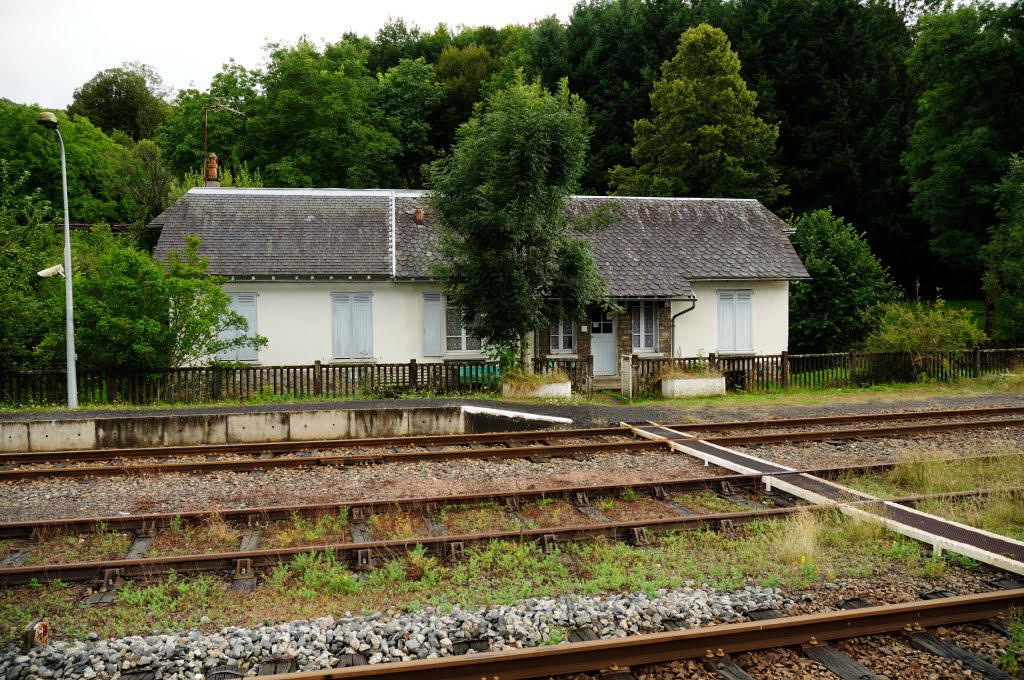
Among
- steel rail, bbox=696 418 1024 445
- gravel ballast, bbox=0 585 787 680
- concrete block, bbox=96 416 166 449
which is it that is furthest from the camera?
concrete block, bbox=96 416 166 449

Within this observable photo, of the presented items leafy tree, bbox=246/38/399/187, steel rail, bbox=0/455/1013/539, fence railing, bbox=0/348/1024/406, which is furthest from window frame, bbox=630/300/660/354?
leafy tree, bbox=246/38/399/187

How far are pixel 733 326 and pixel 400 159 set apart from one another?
30.0 m

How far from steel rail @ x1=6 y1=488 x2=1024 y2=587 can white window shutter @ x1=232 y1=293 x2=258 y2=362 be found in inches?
613

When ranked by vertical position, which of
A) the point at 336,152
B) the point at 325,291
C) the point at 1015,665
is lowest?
the point at 1015,665

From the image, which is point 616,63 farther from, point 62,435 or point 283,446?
point 62,435

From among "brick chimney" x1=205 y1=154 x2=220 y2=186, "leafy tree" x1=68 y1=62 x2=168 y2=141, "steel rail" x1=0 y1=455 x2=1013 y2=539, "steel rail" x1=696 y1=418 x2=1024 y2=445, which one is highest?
"leafy tree" x1=68 y1=62 x2=168 y2=141

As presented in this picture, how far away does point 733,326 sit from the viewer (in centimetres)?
2581

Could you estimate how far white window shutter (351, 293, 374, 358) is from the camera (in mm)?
23141

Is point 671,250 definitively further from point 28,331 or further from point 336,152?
point 336,152

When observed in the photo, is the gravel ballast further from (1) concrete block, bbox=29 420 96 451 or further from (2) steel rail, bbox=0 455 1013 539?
(1) concrete block, bbox=29 420 96 451

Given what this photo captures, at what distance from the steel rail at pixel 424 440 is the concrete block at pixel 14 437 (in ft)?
3.12

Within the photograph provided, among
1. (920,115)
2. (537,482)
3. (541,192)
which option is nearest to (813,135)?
(920,115)

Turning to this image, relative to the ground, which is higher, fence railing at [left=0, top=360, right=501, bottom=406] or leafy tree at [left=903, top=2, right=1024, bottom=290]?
leafy tree at [left=903, top=2, right=1024, bottom=290]

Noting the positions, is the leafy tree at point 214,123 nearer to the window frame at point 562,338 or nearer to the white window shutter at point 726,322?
the window frame at point 562,338
